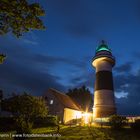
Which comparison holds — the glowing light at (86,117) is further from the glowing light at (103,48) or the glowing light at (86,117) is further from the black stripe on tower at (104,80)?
the glowing light at (103,48)

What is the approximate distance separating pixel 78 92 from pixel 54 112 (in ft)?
98.8

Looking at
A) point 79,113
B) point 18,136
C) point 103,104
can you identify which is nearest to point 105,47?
point 103,104

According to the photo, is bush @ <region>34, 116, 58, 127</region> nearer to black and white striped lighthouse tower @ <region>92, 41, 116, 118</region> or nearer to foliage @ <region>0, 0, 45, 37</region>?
black and white striped lighthouse tower @ <region>92, 41, 116, 118</region>

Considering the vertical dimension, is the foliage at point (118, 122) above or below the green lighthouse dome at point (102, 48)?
below

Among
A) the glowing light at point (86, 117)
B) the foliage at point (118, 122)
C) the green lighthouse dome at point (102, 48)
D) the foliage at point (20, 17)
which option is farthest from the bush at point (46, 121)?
the foliage at point (20, 17)

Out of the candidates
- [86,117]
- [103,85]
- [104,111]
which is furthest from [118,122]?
[86,117]

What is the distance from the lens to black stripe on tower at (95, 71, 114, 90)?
4450 cm

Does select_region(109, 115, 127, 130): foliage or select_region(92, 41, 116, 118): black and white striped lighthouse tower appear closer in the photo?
select_region(109, 115, 127, 130): foliage

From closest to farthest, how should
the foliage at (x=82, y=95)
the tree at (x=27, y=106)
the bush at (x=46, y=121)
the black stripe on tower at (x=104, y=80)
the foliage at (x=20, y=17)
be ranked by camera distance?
the foliage at (x=20, y=17)
the tree at (x=27, y=106)
the bush at (x=46, y=121)
the black stripe on tower at (x=104, y=80)
the foliage at (x=82, y=95)

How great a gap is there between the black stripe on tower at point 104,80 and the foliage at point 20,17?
29813 mm

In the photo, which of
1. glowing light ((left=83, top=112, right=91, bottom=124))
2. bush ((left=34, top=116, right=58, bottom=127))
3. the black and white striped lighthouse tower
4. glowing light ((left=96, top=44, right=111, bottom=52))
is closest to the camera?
bush ((left=34, top=116, right=58, bottom=127))

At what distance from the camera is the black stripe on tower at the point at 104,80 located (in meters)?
44.5

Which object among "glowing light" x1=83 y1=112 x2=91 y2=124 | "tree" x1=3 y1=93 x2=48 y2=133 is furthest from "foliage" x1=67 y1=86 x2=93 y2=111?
"tree" x1=3 y1=93 x2=48 y2=133

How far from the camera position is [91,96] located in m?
79.4
